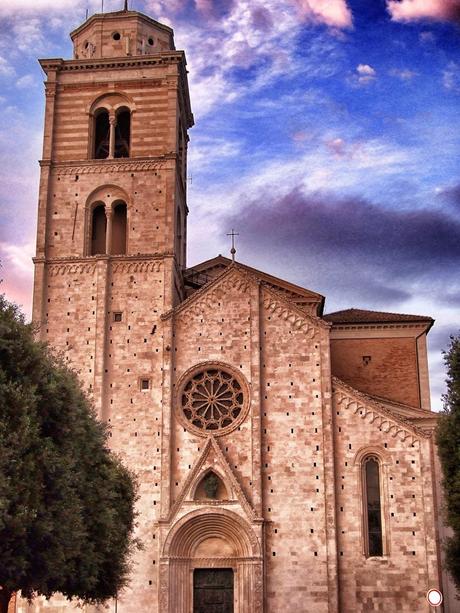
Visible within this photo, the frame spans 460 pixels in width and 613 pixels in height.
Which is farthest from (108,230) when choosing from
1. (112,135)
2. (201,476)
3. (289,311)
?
(201,476)

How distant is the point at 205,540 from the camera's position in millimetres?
30922

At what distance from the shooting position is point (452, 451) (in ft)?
72.5

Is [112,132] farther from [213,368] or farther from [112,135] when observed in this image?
[213,368]

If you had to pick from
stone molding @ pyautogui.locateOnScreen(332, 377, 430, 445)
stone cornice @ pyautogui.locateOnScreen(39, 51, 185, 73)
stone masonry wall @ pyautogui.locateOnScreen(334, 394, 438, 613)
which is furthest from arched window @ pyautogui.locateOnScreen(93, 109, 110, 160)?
stone masonry wall @ pyautogui.locateOnScreen(334, 394, 438, 613)

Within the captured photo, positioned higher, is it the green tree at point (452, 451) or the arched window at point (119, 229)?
the arched window at point (119, 229)

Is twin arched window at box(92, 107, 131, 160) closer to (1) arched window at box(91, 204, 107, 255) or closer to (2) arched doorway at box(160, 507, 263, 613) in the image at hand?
(1) arched window at box(91, 204, 107, 255)

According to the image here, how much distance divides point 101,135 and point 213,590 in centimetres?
1839

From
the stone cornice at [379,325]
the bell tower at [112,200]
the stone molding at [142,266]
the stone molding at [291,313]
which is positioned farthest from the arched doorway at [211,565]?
the stone cornice at [379,325]

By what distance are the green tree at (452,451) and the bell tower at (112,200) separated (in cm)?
1303

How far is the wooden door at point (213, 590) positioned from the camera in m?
30.3

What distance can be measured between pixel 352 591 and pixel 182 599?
5573mm

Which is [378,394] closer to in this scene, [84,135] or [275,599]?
[275,599]

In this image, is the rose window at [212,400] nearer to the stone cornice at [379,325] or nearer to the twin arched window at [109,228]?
the twin arched window at [109,228]

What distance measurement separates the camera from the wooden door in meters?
30.3
